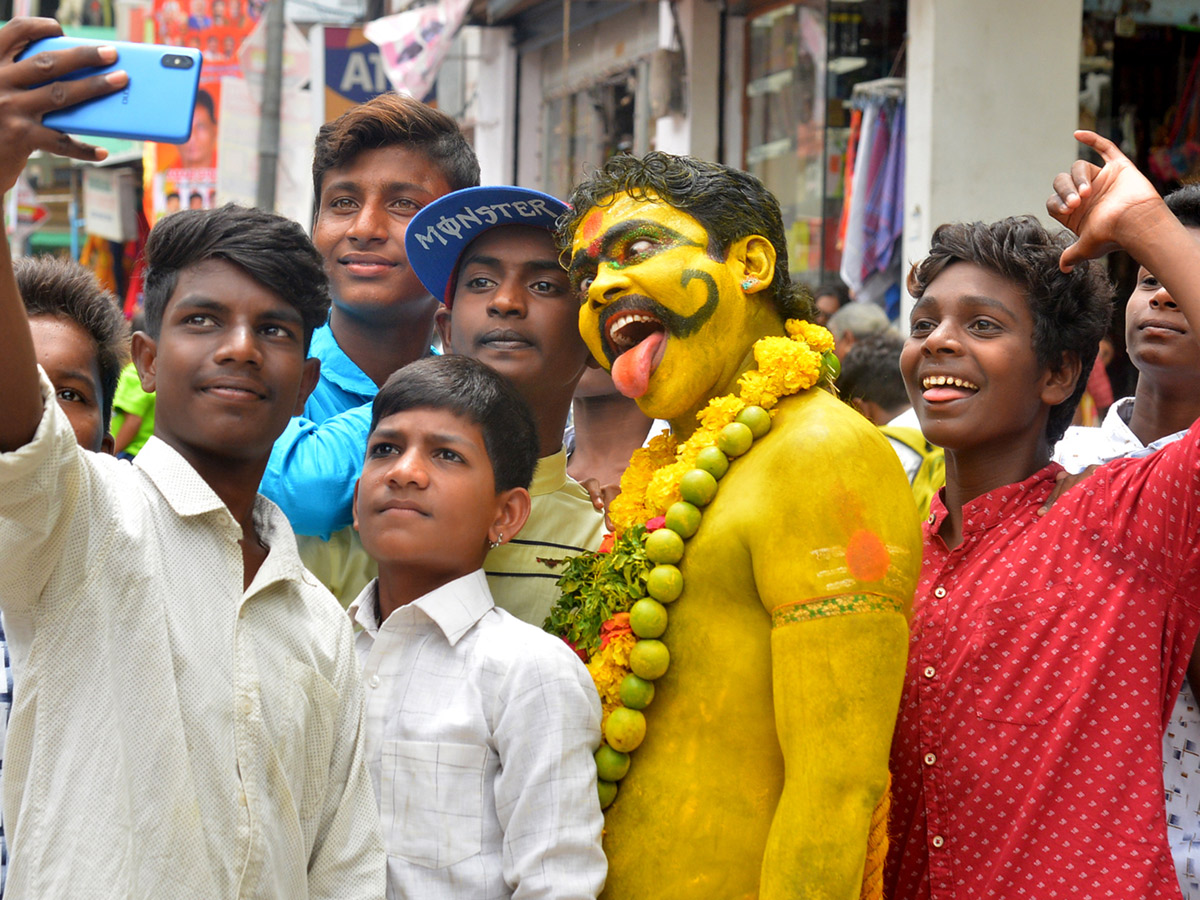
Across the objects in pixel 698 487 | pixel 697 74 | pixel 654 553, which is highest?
pixel 697 74

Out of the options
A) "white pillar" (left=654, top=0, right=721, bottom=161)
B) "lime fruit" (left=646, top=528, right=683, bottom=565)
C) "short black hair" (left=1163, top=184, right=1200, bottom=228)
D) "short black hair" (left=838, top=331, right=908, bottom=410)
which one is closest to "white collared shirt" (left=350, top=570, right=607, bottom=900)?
"lime fruit" (left=646, top=528, right=683, bottom=565)

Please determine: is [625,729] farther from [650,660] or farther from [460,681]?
[460,681]

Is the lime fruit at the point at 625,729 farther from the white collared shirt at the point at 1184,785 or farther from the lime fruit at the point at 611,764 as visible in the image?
the white collared shirt at the point at 1184,785

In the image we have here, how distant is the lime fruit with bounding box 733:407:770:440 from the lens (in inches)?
93.3

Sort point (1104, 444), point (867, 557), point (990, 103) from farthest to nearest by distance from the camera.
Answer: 1. point (990, 103)
2. point (1104, 444)
3. point (867, 557)

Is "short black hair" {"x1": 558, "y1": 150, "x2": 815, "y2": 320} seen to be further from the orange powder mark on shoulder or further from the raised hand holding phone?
the raised hand holding phone

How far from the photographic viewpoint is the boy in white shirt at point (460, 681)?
87.1 inches

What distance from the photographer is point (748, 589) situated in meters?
→ 2.31

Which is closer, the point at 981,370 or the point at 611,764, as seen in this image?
the point at 611,764

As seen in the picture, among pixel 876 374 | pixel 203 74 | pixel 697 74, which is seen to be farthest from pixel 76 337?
pixel 203 74

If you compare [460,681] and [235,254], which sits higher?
[235,254]

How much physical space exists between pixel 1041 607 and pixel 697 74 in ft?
23.1

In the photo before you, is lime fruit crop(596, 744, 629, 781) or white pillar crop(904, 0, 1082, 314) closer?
lime fruit crop(596, 744, 629, 781)

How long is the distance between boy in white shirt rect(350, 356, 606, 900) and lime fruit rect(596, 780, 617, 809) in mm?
61
